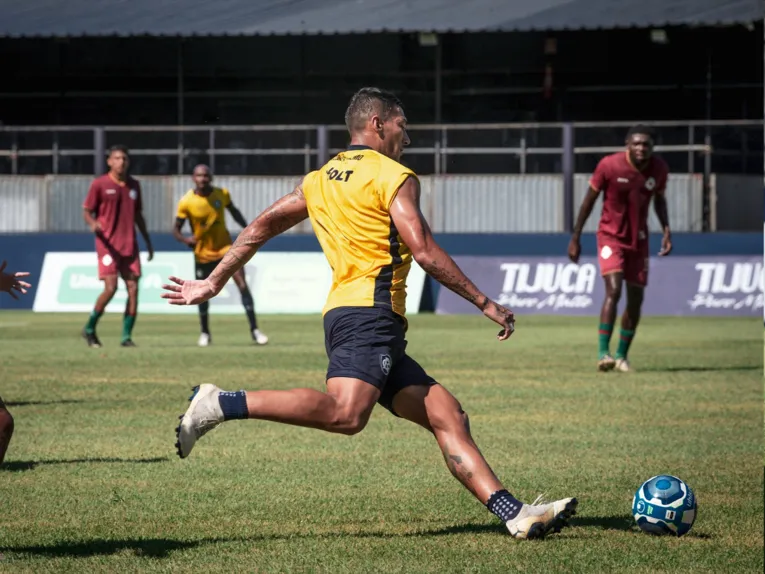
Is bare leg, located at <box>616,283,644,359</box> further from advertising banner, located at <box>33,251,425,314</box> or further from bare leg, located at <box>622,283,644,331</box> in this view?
advertising banner, located at <box>33,251,425,314</box>

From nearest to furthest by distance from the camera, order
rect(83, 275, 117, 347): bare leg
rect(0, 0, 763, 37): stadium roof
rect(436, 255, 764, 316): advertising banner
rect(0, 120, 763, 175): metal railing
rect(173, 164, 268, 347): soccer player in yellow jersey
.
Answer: rect(83, 275, 117, 347): bare leg
rect(173, 164, 268, 347): soccer player in yellow jersey
rect(436, 255, 764, 316): advertising banner
rect(0, 120, 763, 175): metal railing
rect(0, 0, 763, 37): stadium roof

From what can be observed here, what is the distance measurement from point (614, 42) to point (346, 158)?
28.8m

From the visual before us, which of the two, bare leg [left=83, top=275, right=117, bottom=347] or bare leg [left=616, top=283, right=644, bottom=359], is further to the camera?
bare leg [left=83, top=275, right=117, bottom=347]

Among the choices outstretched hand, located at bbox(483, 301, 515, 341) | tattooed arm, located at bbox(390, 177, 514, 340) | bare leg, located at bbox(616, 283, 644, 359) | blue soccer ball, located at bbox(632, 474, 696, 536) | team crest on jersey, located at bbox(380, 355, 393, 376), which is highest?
tattooed arm, located at bbox(390, 177, 514, 340)

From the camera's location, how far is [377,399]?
6848 mm

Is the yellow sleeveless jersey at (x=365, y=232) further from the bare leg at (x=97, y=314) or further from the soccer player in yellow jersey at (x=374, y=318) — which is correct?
the bare leg at (x=97, y=314)

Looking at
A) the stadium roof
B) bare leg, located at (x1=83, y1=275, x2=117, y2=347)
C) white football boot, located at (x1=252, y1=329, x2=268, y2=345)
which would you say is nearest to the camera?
bare leg, located at (x1=83, y1=275, x2=117, y2=347)

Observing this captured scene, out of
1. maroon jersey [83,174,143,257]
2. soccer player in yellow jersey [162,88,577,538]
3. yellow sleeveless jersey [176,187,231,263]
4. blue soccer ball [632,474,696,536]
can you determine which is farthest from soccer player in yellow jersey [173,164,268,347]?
blue soccer ball [632,474,696,536]

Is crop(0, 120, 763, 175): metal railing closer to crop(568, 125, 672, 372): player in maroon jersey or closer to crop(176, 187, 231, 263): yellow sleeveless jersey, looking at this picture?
crop(176, 187, 231, 263): yellow sleeveless jersey

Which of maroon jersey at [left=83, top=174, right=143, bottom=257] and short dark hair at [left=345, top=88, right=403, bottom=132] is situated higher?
short dark hair at [left=345, top=88, right=403, bottom=132]

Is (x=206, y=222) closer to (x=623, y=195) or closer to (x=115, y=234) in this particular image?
(x=115, y=234)

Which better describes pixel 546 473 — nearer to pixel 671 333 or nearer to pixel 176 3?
pixel 671 333

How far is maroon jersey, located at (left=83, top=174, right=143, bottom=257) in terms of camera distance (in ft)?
61.6

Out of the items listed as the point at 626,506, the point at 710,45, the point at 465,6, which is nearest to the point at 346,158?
the point at 626,506
